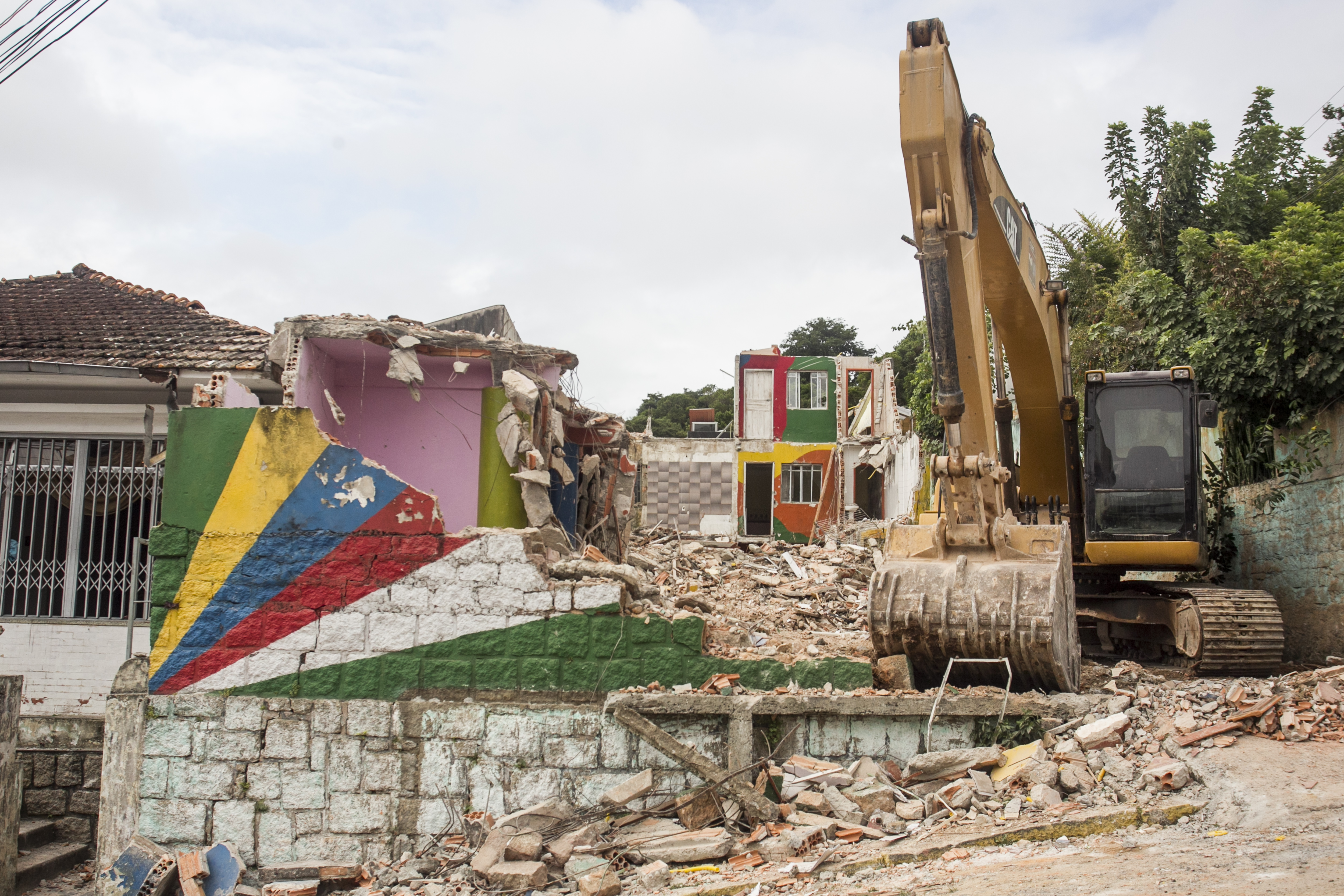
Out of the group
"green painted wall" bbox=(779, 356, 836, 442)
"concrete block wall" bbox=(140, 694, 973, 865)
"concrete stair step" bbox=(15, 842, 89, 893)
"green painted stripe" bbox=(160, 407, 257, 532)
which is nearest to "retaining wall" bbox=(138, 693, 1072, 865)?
"concrete block wall" bbox=(140, 694, 973, 865)

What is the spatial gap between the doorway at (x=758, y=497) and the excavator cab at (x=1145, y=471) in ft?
51.0

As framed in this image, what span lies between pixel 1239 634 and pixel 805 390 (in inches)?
688

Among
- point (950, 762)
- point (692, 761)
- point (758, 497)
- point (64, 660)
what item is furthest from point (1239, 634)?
point (758, 497)

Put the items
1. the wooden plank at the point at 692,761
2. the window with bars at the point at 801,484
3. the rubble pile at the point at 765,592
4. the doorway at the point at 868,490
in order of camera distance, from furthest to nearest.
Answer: the window with bars at the point at 801,484, the doorway at the point at 868,490, the rubble pile at the point at 765,592, the wooden plank at the point at 692,761

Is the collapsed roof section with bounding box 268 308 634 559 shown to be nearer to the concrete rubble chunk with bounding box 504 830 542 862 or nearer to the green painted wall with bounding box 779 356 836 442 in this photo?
the concrete rubble chunk with bounding box 504 830 542 862

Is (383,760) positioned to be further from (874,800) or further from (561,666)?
(874,800)

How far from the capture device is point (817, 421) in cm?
2447

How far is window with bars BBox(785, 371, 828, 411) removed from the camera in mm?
24797

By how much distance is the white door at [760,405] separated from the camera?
24.6m

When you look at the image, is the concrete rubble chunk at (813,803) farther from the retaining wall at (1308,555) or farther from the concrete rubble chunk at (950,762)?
the retaining wall at (1308,555)

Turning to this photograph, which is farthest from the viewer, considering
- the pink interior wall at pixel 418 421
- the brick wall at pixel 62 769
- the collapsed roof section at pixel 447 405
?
the pink interior wall at pixel 418 421

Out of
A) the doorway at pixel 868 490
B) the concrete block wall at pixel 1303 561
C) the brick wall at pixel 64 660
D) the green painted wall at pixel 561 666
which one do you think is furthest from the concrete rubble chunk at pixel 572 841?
the doorway at pixel 868 490

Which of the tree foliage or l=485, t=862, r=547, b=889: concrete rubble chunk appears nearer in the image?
l=485, t=862, r=547, b=889: concrete rubble chunk

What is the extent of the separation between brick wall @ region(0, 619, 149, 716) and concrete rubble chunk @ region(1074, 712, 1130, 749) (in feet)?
24.9
